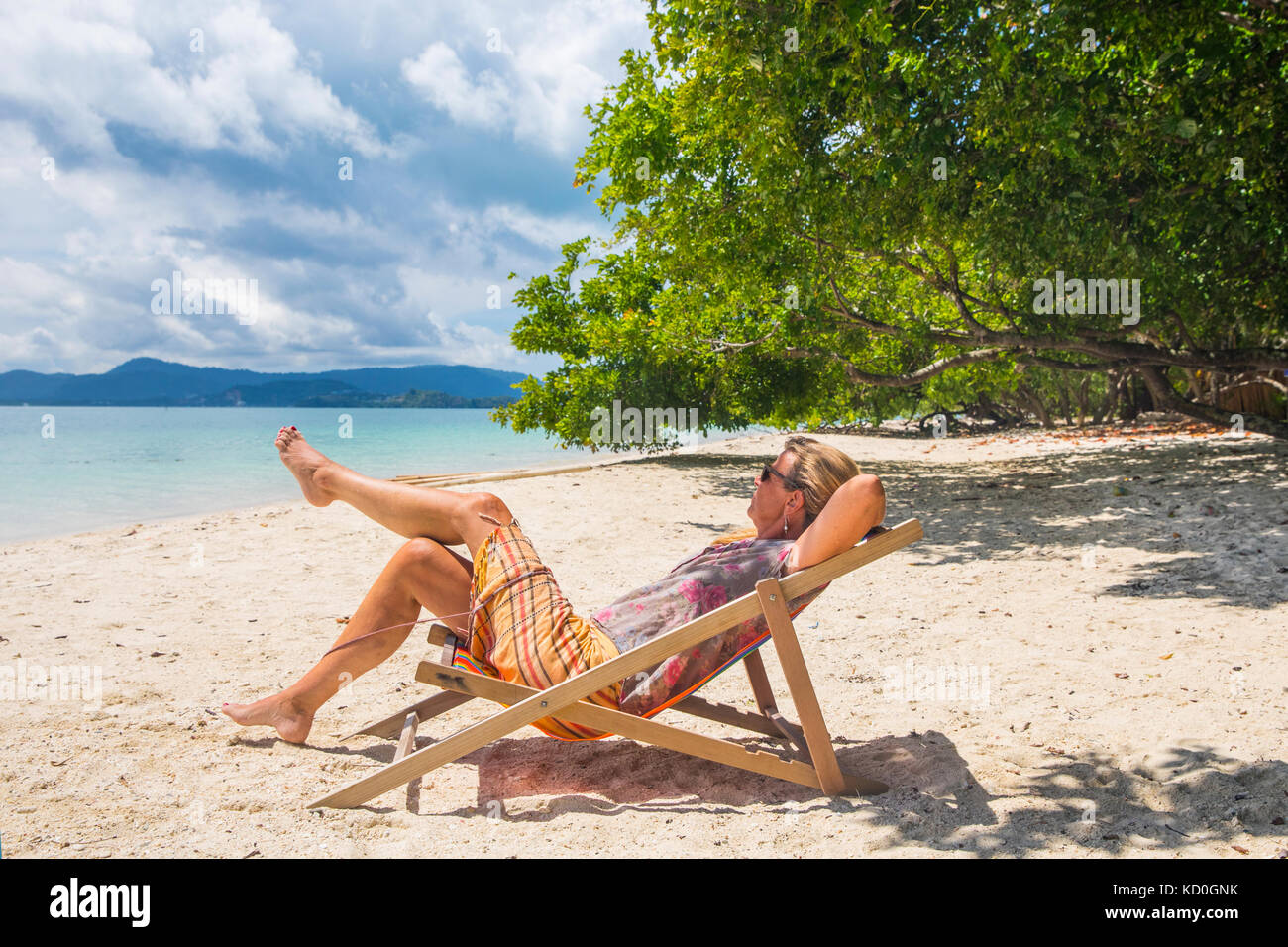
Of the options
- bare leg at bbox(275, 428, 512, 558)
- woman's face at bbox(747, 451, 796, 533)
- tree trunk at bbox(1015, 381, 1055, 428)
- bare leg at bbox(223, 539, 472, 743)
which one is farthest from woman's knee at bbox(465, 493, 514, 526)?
tree trunk at bbox(1015, 381, 1055, 428)

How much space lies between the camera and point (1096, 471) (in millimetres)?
10703

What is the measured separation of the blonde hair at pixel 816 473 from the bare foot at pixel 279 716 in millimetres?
2129

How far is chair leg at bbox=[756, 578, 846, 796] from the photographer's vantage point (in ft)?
8.36

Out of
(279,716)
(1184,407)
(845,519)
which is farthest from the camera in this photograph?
(1184,407)

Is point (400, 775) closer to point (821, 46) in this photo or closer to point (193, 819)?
point (193, 819)

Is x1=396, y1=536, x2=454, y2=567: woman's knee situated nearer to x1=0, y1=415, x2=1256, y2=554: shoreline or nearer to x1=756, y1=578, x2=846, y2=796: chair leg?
x1=756, y1=578, x2=846, y2=796: chair leg

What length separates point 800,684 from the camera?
263 centimetres

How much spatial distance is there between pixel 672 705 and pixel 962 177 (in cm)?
696

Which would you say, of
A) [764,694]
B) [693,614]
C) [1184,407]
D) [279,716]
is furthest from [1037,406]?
[279,716]

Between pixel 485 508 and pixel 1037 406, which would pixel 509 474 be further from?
pixel 1037 406

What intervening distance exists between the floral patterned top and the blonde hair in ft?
0.57

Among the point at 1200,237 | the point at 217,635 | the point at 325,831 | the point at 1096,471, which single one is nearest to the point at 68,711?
the point at 217,635

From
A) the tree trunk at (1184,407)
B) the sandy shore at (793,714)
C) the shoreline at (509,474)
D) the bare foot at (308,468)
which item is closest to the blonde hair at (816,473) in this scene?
the sandy shore at (793,714)

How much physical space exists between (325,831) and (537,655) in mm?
Answer: 830
